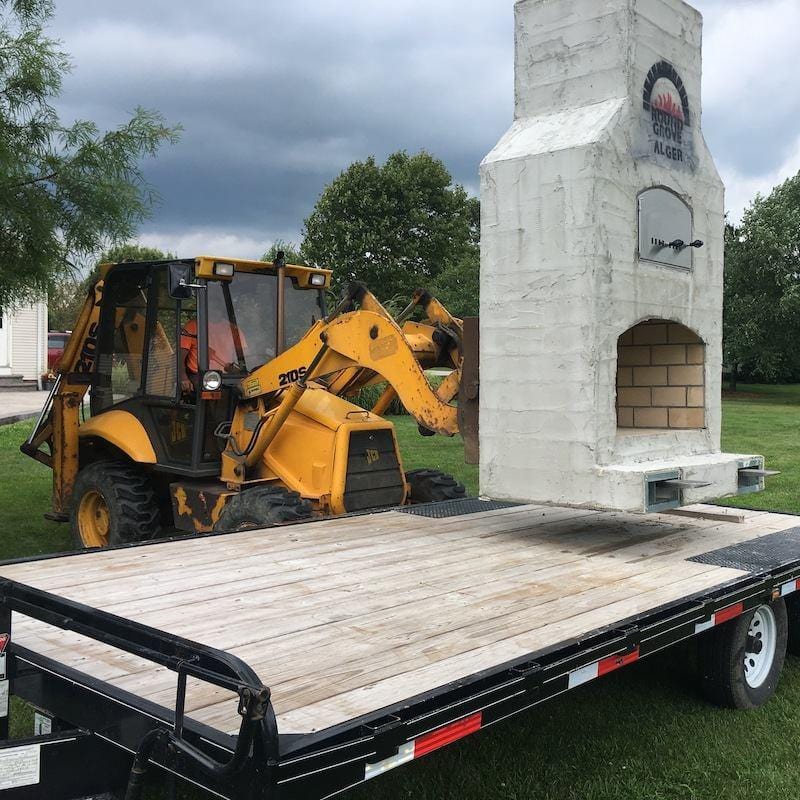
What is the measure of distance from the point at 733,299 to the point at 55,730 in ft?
122

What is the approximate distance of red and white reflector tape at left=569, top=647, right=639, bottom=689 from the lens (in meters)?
3.34

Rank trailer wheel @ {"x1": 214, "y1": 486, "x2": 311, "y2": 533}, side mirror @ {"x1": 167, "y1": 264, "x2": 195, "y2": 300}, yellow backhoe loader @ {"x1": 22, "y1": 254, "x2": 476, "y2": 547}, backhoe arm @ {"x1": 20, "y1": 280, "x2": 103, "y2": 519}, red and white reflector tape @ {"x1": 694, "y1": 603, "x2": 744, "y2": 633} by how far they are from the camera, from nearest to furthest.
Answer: red and white reflector tape @ {"x1": 694, "y1": 603, "x2": 744, "y2": 633} → trailer wheel @ {"x1": 214, "y1": 486, "x2": 311, "y2": 533} → yellow backhoe loader @ {"x1": 22, "y1": 254, "x2": 476, "y2": 547} → side mirror @ {"x1": 167, "y1": 264, "x2": 195, "y2": 300} → backhoe arm @ {"x1": 20, "y1": 280, "x2": 103, "y2": 519}

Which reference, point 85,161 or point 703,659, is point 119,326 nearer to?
point 85,161

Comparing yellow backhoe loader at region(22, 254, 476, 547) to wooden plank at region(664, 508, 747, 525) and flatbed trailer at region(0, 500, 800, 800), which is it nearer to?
flatbed trailer at region(0, 500, 800, 800)

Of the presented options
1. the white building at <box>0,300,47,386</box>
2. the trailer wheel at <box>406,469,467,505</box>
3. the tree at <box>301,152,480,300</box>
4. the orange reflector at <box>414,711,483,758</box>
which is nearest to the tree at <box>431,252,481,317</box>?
the tree at <box>301,152,480,300</box>

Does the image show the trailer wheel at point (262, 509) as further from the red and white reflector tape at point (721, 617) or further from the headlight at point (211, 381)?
the red and white reflector tape at point (721, 617)

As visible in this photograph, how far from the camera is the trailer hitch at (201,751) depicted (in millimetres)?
2277

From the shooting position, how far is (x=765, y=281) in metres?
36.3

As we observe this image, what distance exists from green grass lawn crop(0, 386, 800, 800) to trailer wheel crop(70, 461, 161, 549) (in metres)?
3.14

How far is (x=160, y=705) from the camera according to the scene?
2.75 meters

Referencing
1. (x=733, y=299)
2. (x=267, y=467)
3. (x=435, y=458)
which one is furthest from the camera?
(x=733, y=299)

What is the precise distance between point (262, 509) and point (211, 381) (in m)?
1.39

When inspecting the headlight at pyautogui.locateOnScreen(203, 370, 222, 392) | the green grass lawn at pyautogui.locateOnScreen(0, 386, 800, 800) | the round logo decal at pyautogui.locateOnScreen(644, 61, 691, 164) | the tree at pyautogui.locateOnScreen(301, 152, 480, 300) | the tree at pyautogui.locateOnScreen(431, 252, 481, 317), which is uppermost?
the tree at pyautogui.locateOnScreen(301, 152, 480, 300)

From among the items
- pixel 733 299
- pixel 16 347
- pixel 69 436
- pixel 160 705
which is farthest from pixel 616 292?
pixel 733 299
